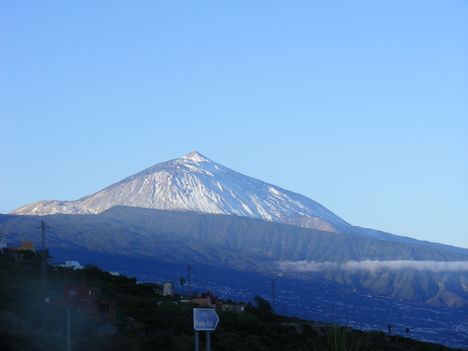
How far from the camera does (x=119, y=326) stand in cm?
5091

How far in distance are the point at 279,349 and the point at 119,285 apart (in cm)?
3141

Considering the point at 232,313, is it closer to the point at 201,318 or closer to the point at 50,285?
the point at 50,285

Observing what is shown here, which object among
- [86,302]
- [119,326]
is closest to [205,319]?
[119,326]

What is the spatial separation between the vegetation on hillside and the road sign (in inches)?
171

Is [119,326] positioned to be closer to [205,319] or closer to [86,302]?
[86,302]

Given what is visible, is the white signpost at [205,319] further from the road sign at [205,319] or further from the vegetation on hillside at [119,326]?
the vegetation on hillside at [119,326]

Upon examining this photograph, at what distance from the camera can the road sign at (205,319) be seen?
21.3 meters

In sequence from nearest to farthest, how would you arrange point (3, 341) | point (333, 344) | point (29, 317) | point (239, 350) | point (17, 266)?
point (333, 344), point (3, 341), point (29, 317), point (239, 350), point (17, 266)

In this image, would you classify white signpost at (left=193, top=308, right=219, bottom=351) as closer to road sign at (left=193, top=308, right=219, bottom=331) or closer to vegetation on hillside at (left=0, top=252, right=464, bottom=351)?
road sign at (left=193, top=308, right=219, bottom=331)

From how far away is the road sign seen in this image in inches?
837

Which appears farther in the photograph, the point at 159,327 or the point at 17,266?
the point at 17,266

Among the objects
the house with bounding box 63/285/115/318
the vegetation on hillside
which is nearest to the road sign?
the vegetation on hillside

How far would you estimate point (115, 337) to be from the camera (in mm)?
40656

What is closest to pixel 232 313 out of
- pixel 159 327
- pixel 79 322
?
pixel 159 327
